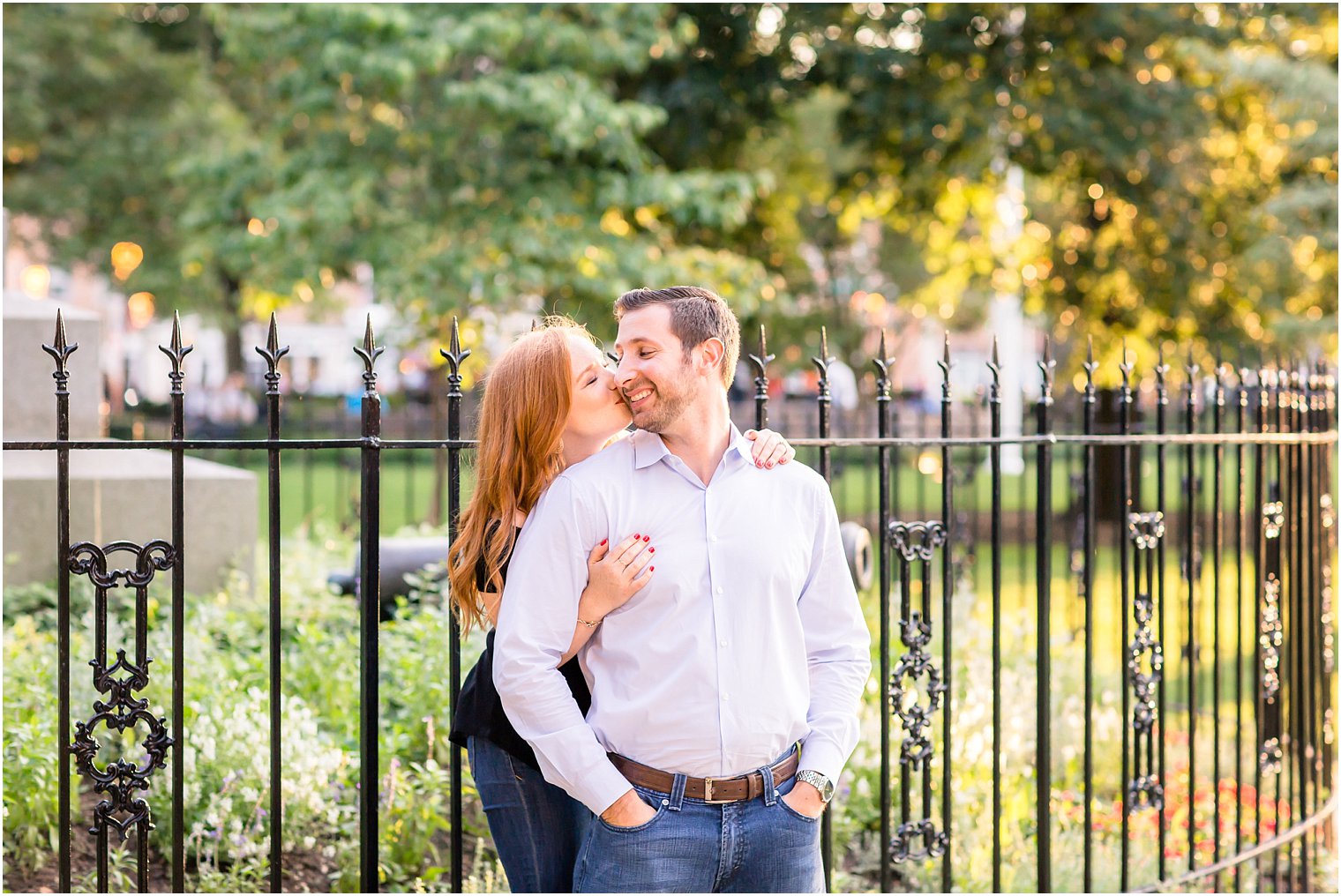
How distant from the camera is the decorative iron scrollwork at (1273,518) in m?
4.96

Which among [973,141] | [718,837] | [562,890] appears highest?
[973,141]

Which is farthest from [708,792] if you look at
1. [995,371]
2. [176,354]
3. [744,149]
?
[744,149]

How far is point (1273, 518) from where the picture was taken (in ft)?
16.4

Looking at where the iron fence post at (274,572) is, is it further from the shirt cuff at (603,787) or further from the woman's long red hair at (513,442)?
the shirt cuff at (603,787)

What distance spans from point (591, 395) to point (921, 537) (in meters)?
1.48

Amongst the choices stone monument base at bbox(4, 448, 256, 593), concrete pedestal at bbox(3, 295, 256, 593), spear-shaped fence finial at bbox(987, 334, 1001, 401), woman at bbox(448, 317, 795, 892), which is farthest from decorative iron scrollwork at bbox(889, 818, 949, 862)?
stone monument base at bbox(4, 448, 256, 593)

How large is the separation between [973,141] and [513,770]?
9645 mm

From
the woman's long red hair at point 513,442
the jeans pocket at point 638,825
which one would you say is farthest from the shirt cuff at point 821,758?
the woman's long red hair at point 513,442

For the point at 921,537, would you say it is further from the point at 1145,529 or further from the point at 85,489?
the point at 85,489

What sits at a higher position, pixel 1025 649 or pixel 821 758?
pixel 821 758

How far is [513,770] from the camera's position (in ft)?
8.74

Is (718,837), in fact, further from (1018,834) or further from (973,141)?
(973,141)

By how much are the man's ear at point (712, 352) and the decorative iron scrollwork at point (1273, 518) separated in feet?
10.8

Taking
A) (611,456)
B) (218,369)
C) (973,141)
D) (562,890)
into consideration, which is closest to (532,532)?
(611,456)
